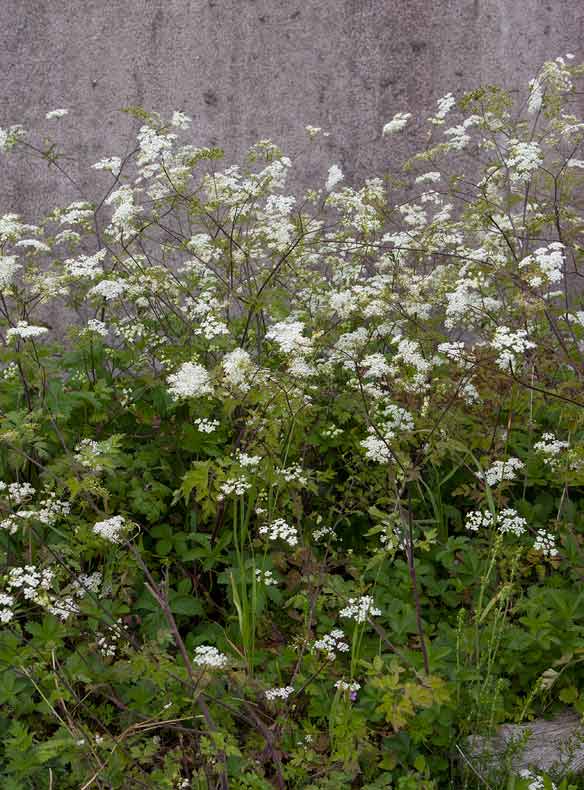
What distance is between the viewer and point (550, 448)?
9.15 feet

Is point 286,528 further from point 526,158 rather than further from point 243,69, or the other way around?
point 243,69

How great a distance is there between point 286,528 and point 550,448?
113 centimetres

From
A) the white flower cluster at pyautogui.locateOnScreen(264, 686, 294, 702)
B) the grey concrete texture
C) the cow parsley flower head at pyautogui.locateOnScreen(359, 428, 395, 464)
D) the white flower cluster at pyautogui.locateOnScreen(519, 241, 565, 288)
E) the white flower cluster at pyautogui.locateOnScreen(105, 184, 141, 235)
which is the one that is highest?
the grey concrete texture

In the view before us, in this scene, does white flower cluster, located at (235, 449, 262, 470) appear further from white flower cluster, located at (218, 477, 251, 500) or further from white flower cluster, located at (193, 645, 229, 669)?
white flower cluster, located at (193, 645, 229, 669)

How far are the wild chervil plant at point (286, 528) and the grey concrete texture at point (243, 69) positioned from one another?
1.44 meters

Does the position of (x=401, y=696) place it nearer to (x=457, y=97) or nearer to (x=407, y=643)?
(x=407, y=643)

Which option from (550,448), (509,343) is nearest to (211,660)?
(509,343)

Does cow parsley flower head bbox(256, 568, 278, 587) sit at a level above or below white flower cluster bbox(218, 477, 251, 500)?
below

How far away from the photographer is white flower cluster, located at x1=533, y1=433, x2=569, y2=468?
9.17 ft

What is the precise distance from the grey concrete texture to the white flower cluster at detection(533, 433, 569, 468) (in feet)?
9.34

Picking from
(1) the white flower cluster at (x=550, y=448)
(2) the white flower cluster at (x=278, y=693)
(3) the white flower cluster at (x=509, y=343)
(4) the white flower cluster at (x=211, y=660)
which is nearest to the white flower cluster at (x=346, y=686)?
(2) the white flower cluster at (x=278, y=693)

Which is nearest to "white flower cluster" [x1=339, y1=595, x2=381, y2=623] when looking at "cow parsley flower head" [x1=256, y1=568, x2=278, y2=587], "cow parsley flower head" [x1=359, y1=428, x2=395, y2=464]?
"cow parsley flower head" [x1=256, y1=568, x2=278, y2=587]

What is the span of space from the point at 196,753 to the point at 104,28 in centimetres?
475

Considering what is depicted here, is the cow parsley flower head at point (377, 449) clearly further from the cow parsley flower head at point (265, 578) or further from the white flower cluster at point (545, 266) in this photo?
the white flower cluster at point (545, 266)
